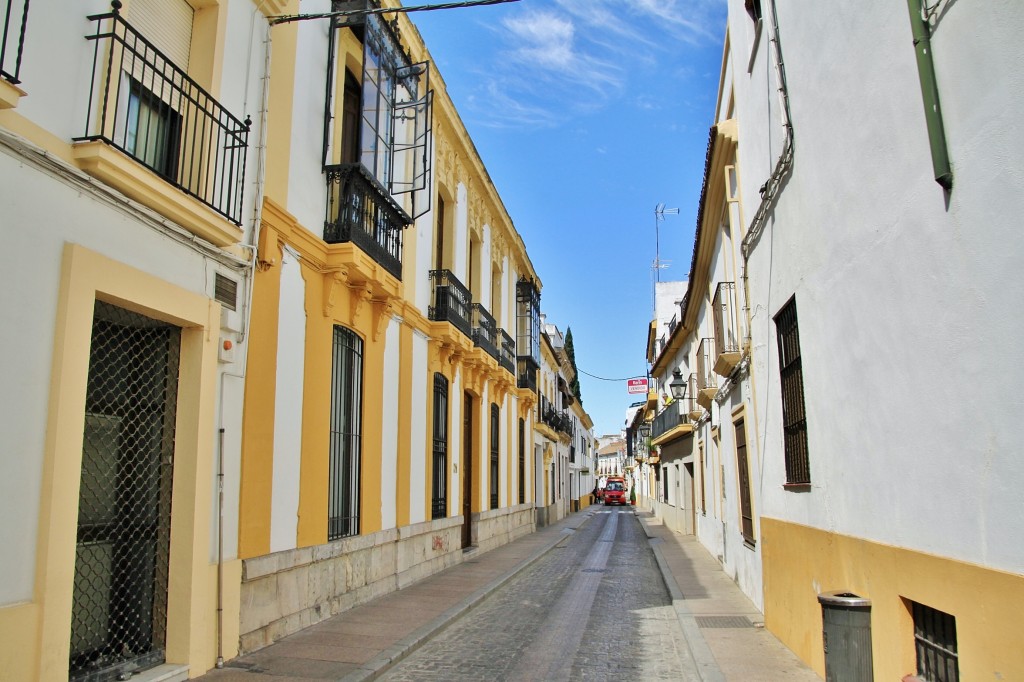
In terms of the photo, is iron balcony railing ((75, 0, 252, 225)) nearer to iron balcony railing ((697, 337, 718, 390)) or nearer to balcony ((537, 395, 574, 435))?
iron balcony railing ((697, 337, 718, 390))

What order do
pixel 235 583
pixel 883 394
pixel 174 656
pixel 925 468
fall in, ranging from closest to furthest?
1. pixel 925 468
2. pixel 883 394
3. pixel 174 656
4. pixel 235 583

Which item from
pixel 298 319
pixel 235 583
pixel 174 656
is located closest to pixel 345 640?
pixel 235 583

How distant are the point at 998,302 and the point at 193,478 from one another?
574cm

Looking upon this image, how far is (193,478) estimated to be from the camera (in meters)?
6.06

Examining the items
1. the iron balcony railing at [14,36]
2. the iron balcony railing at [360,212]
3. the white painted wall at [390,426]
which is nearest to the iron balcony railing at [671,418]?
the white painted wall at [390,426]

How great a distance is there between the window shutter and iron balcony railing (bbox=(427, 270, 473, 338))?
23.7 feet

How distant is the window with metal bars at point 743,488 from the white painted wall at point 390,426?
16.8ft

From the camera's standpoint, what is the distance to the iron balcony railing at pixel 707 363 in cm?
1417

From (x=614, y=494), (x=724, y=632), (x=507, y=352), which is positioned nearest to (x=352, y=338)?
(x=724, y=632)

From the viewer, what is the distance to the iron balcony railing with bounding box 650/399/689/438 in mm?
20203

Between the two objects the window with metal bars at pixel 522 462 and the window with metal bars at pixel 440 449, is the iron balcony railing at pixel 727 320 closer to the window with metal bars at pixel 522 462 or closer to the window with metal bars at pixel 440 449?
the window with metal bars at pixel 440 449

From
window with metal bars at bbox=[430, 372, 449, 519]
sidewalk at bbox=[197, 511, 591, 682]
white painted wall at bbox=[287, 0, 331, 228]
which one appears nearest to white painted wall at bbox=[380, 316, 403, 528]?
sidewalk at bbox=[197, 511, 591, 682]

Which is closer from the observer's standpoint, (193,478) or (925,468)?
(925,468)

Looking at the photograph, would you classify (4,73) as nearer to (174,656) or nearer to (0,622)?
(0,622)
